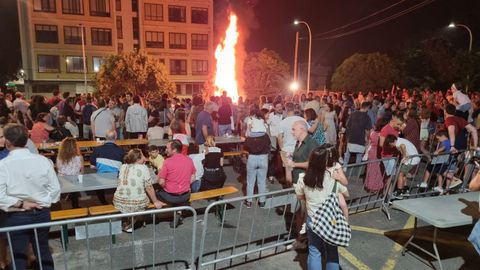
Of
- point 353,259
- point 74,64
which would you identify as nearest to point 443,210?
point 353,259

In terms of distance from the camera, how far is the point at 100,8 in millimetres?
43188

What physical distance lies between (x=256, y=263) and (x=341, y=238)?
5.76 feet

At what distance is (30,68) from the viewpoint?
41.9 m

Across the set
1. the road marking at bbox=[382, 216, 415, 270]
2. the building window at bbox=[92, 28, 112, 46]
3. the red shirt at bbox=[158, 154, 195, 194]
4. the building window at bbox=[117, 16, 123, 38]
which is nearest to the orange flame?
the building window at bbox=[92, 28, 112, 46]

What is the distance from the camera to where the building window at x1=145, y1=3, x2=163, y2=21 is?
153ft

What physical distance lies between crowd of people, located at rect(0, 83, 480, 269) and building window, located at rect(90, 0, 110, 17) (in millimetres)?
33101

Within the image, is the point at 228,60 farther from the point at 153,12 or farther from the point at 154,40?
the point at 153,12

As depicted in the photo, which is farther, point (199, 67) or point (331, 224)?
point (199, 67)

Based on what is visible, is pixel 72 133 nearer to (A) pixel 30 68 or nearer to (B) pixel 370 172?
(B) pixel 370 172

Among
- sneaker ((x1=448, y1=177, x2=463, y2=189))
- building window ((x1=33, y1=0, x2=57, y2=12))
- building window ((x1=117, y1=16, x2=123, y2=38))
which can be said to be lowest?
sneaker ((x1=448, y1=177, x2=463, y2=189))

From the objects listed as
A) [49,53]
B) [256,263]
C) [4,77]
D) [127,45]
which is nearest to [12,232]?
[256,263]

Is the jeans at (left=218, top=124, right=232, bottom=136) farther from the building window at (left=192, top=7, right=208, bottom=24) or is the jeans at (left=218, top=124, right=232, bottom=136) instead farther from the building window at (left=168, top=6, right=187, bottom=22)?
the building window at (left=192, top=7, right=208, bottom=24)

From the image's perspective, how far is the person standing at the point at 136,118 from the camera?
11.2 metres

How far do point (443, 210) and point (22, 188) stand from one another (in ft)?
17.2
